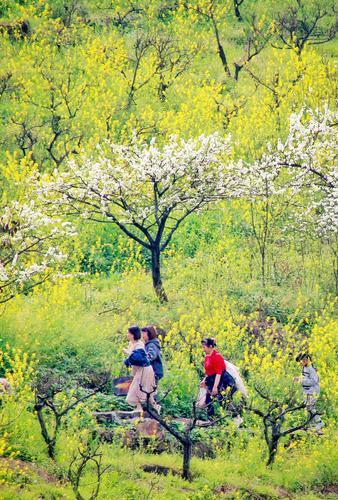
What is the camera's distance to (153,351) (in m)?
13.2

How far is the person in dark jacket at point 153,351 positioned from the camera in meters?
13.2

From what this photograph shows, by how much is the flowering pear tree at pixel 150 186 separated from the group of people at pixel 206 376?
5.31m

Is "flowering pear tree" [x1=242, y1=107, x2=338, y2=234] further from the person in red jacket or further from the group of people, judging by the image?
the person in red jacket

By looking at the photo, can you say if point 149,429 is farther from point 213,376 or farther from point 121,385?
point 121,385

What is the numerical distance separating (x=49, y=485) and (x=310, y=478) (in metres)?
4.10

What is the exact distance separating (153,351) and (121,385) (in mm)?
1266

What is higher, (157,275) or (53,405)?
(157,275)

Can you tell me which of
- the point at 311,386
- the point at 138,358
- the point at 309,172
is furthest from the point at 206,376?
the point at 309,172

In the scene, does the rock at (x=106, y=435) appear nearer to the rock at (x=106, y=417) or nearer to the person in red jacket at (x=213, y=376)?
the rock at (x=106, y=417)

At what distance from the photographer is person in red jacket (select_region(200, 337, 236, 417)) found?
13.1 meters

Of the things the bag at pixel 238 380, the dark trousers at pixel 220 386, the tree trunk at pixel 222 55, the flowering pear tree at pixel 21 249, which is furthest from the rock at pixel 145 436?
the tree trunk at pixel 222 55

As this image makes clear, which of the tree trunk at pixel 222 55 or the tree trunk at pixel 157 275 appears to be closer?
the tree trunk at pixel 157 275

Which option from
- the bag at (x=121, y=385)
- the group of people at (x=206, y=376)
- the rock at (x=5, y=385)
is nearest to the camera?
the rock at (x=5, y=385)

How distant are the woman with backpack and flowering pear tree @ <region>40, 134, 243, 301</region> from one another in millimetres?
5639
